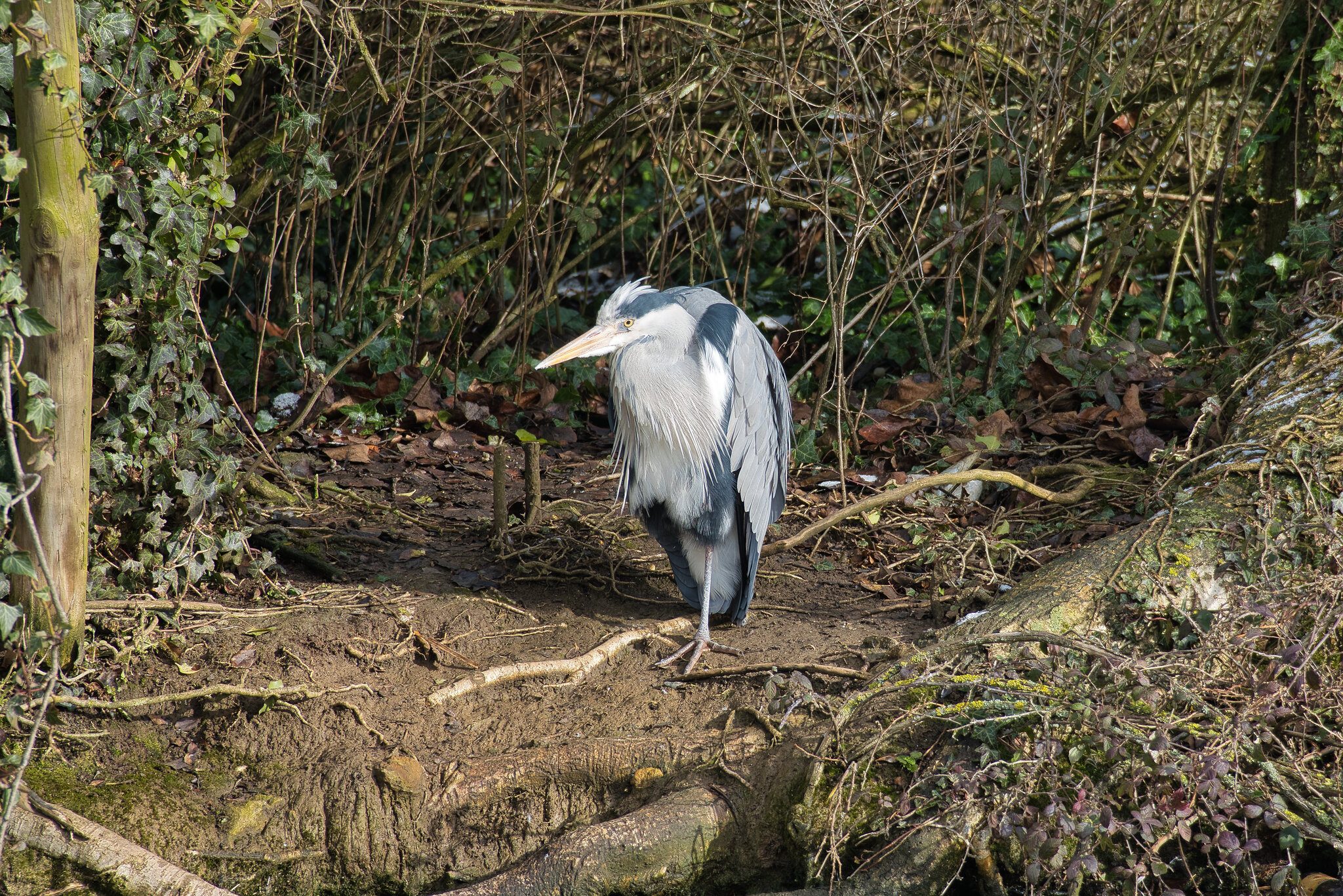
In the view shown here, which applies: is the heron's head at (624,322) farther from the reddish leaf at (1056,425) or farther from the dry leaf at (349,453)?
the reddish leaf at (1056,425)

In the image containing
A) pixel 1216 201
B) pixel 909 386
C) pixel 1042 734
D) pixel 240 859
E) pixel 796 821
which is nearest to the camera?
pixel 1042 734

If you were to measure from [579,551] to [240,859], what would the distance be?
1615mm

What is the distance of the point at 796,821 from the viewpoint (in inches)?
111

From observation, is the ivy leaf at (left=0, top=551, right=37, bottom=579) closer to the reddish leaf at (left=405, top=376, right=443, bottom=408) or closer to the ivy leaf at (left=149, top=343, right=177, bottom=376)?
the ivy leaf at (left=149, top=343, right=177, bottom=376)

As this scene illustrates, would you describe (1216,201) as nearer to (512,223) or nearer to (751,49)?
(751,49)

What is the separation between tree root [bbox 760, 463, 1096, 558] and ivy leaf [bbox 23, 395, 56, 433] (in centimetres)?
225

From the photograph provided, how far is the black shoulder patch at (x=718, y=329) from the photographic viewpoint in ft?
12.3

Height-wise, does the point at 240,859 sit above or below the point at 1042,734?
below

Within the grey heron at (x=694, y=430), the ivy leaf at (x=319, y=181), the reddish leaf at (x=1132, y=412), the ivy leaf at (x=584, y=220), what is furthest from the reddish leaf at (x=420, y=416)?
the reddish leaf at (x=1132, y=412)

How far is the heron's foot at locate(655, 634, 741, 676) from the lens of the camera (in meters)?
3.53

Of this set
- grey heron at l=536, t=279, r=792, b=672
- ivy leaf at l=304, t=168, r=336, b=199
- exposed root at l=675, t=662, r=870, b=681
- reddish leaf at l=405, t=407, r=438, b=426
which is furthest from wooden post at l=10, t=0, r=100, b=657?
reddish leaf at l=405, t=407, r=438, b=426

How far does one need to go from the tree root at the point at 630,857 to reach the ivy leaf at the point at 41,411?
1.51 meters

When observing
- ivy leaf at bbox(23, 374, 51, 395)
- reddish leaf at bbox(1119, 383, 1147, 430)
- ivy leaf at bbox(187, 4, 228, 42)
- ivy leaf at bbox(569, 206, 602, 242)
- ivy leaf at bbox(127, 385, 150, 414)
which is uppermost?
ivy leaf at bbox(187, 4, 228, 42)

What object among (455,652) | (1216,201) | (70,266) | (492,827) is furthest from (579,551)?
(1216,201)
